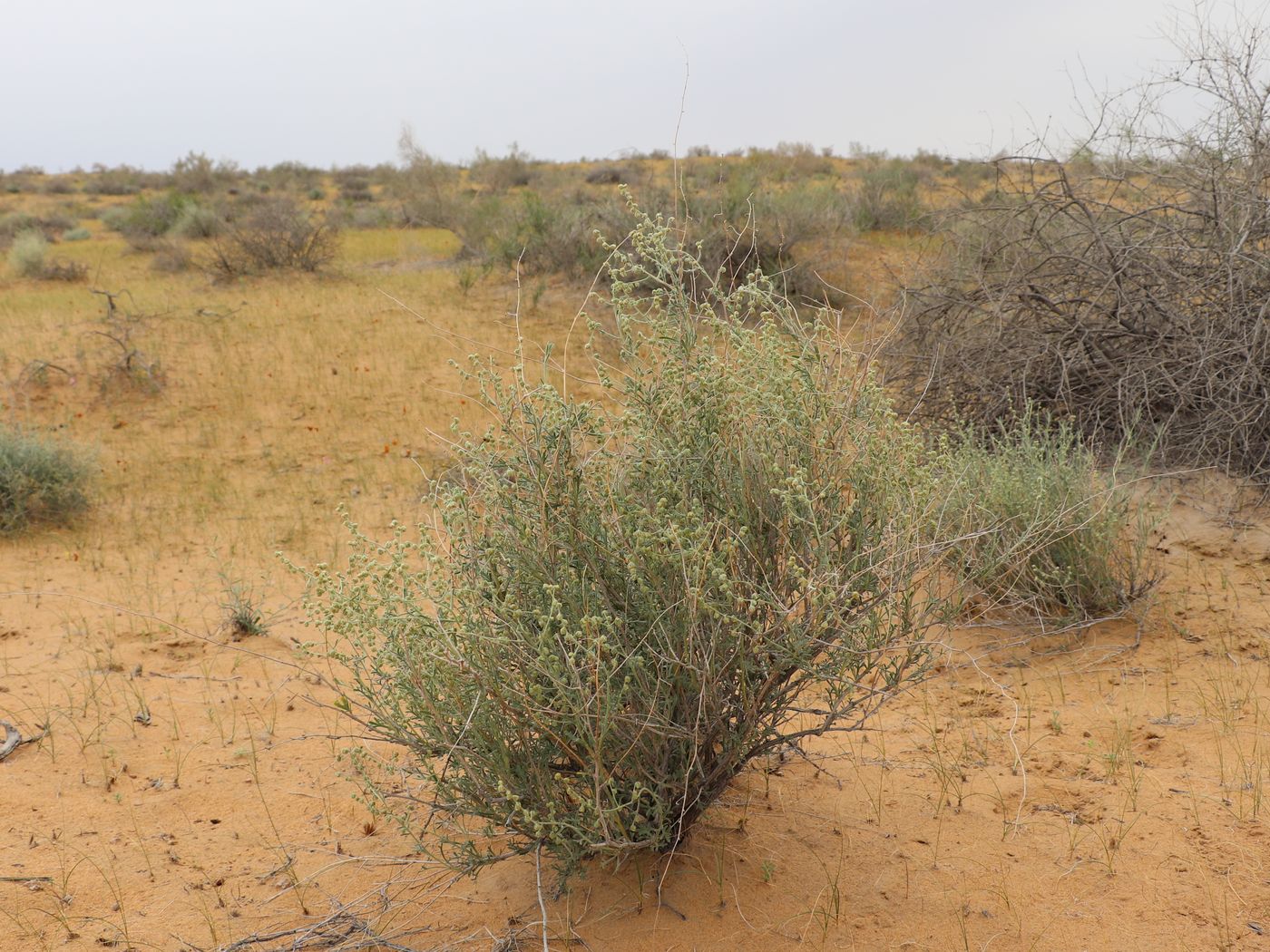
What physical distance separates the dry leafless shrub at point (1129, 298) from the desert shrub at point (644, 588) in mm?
3383

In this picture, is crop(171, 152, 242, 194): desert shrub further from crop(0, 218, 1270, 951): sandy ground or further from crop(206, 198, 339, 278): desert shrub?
crop(0, 218, 1270, 951): sandy ground

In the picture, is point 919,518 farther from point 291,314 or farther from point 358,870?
point 291,314

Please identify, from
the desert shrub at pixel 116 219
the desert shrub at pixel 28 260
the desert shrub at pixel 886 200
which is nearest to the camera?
the desert shrub at pixel 886 200

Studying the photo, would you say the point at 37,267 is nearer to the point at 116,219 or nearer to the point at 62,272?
the point at 62,272

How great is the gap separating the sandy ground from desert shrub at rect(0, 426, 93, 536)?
416mm

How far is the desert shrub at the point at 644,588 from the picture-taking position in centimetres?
235

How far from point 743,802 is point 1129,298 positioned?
4.38 metres

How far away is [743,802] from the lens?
3143 millimetres

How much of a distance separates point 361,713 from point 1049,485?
331cm

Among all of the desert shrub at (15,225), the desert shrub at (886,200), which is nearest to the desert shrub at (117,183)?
the desert shrub at (15,225)

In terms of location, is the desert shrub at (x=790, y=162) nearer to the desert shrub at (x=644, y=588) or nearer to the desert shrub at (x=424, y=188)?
the desert shrub at (x=424, y=188)

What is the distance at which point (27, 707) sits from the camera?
4.08 metres

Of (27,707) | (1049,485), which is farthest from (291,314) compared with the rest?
(1049,485)

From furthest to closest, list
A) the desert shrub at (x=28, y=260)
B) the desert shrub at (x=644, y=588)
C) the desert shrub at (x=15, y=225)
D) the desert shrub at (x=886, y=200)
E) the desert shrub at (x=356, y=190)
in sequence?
the desert shrub at (x=356, y=190) < the desert shrub at (x=15, y=225) < the desert shrub at (x=28, y=260) < the desert shrub at (x=886, y=200) < the desert shrub at (x=644, y=588)
